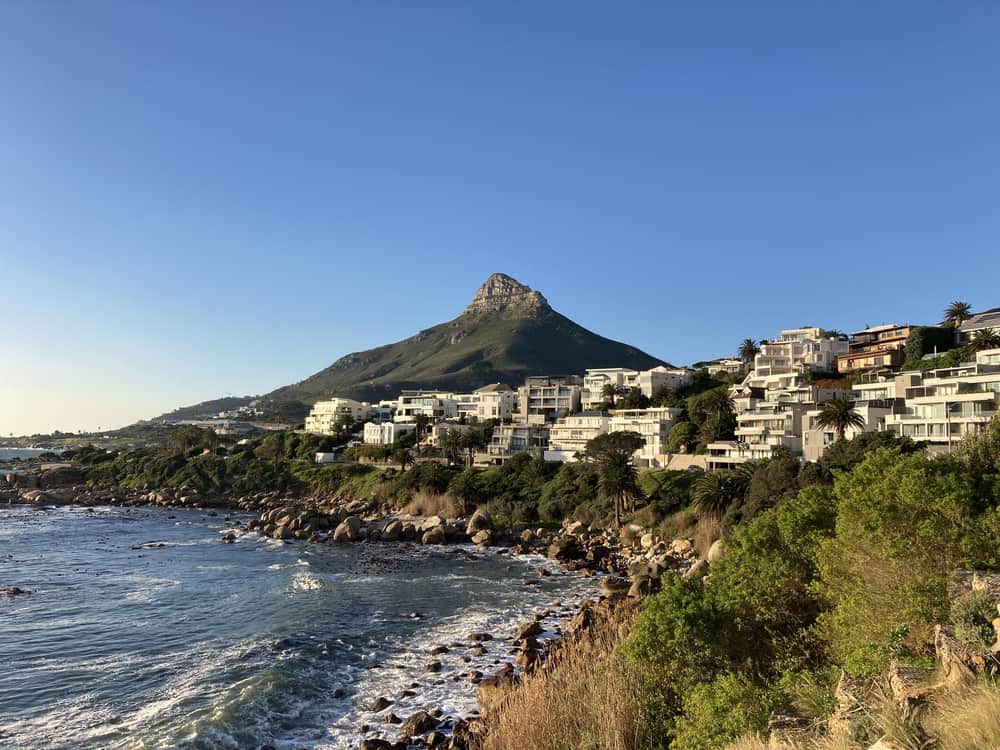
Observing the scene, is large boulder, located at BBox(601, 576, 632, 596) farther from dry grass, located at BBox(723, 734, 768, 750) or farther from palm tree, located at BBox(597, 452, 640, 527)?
dry grass, located at BBox(723, 734, 768, 750)

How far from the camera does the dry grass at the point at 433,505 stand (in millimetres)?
69625

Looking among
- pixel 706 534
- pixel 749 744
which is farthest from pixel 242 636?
pixel 706 534

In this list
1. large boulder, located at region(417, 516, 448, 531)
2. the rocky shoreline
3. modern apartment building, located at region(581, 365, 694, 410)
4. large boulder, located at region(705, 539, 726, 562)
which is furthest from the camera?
modern apartment building, located at region(581, 365, 694, 410)

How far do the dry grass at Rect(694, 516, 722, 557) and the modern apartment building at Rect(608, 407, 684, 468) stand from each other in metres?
23.7

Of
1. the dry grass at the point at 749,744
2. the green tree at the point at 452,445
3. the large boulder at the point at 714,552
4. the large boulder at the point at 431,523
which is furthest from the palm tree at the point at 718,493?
the green tree at the point at 452,445

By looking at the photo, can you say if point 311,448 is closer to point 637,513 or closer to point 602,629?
point 637,513

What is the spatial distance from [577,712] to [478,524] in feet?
156

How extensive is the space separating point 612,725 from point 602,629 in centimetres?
945

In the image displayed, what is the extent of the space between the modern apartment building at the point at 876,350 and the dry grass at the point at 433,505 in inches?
2283

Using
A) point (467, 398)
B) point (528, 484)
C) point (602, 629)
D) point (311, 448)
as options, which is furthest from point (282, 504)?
point (602, 629)

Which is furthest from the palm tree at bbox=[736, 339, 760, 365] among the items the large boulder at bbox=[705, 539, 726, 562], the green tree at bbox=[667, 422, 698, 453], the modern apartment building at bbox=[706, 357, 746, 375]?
the large boulder at bbox=[705, 539, 726, 562]

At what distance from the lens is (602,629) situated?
22.5m

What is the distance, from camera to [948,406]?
53500mm

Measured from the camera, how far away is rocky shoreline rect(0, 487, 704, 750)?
20922 mm
